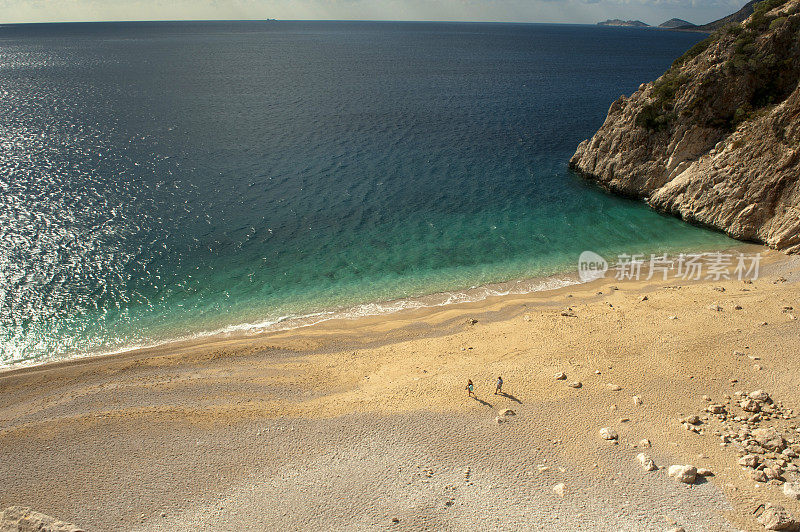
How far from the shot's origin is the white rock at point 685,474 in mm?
21594

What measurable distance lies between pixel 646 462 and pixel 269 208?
4443 centimetres

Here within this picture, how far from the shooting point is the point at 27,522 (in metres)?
19.1

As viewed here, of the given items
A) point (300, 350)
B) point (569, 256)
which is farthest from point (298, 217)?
point (569, 256)

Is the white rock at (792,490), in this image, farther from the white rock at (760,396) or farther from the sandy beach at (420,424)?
the white rock at (760,396)

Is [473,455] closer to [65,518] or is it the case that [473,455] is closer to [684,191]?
[65,518]

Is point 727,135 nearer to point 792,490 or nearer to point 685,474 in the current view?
point 792,490

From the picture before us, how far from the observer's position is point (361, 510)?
70.1 ft

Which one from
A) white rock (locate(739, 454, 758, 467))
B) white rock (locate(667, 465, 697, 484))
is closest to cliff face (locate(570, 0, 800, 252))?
white rock (locate(739, 454, 758, 467))

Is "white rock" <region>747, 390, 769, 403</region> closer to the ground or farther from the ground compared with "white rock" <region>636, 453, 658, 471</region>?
farther from the ground

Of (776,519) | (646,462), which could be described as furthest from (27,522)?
(776,519)

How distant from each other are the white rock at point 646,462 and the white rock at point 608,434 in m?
1.46

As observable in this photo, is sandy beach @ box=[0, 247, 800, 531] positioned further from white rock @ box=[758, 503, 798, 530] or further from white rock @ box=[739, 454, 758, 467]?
white rock @ box=[758, 503, 798, 530]

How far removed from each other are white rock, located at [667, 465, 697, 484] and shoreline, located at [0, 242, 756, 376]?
2036 cm

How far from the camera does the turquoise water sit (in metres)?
39.2
